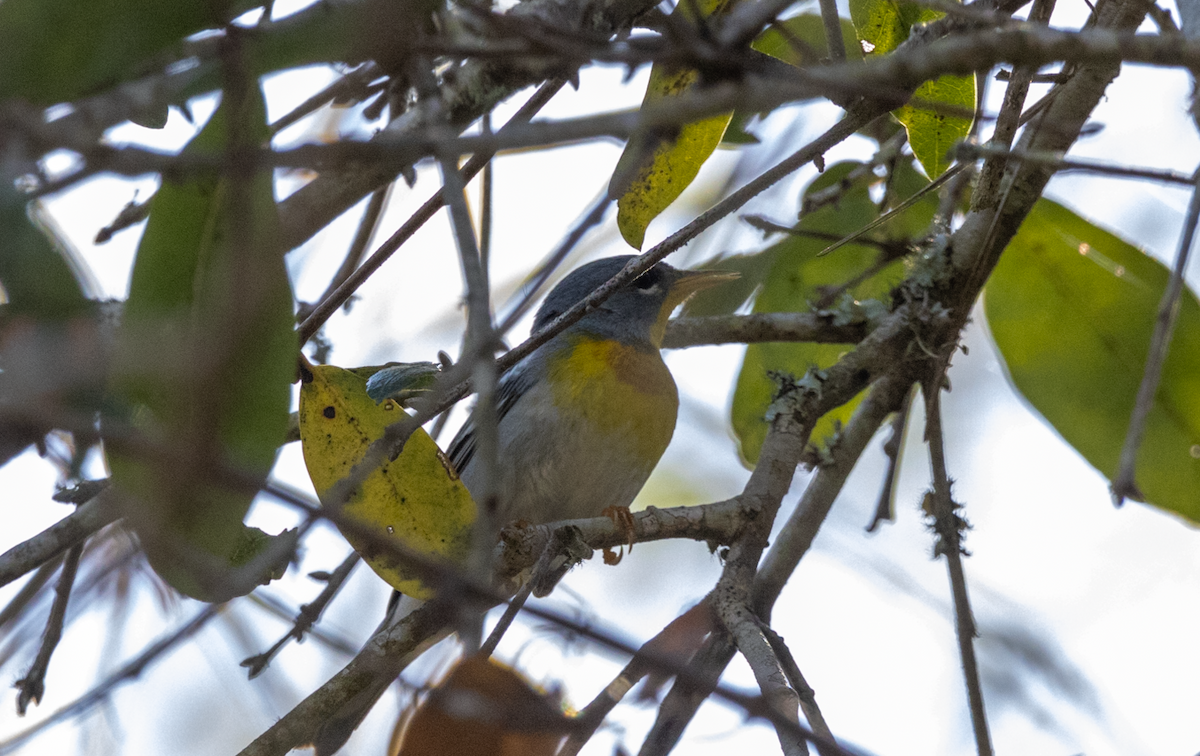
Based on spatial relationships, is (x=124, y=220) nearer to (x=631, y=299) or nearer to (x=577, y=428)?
(x=577, y=428)

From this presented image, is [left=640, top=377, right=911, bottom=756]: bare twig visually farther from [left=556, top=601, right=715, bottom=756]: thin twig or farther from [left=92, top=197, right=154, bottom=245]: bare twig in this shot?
[left=92, top=197, right=154, bottom=245]: bare twig

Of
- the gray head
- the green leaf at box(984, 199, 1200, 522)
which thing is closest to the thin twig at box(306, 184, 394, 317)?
the gray head

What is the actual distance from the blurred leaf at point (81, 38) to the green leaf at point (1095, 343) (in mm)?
2846

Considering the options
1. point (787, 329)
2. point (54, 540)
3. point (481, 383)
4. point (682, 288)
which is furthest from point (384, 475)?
point (682, 288)

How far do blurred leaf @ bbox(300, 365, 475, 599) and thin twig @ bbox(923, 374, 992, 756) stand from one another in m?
1.24

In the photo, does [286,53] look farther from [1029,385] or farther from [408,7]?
[1029,385]

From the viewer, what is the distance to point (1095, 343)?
11.5ft

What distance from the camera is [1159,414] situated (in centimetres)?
331

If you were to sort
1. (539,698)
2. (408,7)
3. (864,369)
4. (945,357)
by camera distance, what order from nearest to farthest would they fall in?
(408,7) < (539,698) < (945,357) < (864,369)

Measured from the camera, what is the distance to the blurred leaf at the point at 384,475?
84.9 inches

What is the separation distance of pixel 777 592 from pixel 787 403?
0.57 meters

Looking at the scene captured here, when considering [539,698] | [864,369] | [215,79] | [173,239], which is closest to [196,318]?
[173,239]

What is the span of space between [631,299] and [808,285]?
0.90 metres

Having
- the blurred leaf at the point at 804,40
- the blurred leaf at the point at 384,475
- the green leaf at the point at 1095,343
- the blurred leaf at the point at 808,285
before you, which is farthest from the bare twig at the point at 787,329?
the blurred leaf at the point at 384,475
